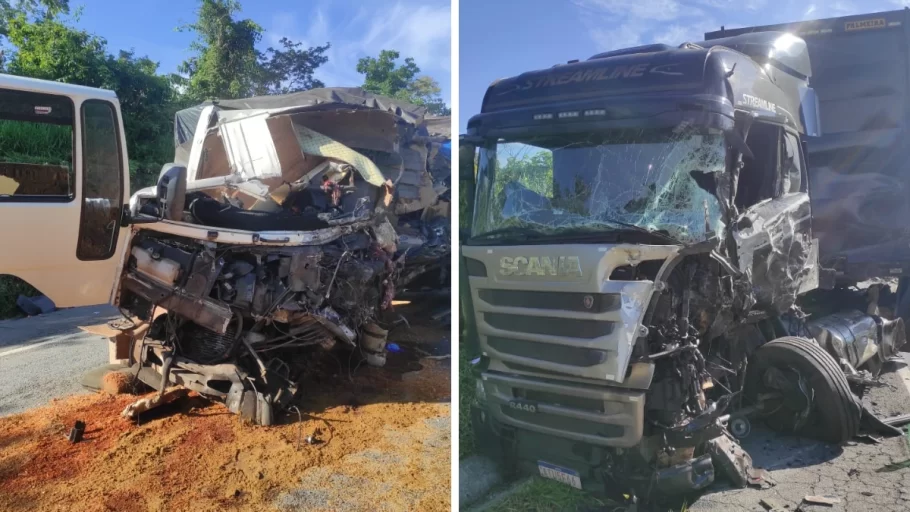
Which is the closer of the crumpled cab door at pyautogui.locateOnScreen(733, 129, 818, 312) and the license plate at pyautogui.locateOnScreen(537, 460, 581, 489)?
the license plate at pyautogui.locateOnScreen(537, 460, 581, 489)

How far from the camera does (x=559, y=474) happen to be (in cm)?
345

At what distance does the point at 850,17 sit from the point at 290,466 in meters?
5.75

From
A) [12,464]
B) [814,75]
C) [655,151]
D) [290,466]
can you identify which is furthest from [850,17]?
[12,464]

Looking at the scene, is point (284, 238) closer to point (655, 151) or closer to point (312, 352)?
point (312, 352)

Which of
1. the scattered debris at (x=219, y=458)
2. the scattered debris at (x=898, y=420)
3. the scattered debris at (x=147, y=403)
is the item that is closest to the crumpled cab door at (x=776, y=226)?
→ the scattered debris at (x=898, y=420)

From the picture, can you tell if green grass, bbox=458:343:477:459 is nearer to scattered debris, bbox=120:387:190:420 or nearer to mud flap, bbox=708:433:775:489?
mud flap, bbox=708:433:775:489

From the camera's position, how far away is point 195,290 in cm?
466

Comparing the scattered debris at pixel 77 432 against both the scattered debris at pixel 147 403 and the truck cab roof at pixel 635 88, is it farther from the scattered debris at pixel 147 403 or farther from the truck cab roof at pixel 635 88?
the truck cab roof at pixel 635 88

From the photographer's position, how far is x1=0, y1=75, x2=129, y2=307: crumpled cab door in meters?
4.43

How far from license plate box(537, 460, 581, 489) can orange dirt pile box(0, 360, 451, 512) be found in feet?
2.18

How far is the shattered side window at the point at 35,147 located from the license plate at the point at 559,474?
382 cm

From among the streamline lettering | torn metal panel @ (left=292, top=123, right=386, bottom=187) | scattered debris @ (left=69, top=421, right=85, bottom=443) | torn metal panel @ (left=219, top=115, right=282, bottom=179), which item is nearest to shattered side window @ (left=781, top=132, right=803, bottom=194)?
the streamline lettering

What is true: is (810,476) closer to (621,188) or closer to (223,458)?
(621,188)

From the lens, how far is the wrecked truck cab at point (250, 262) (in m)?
4.66
